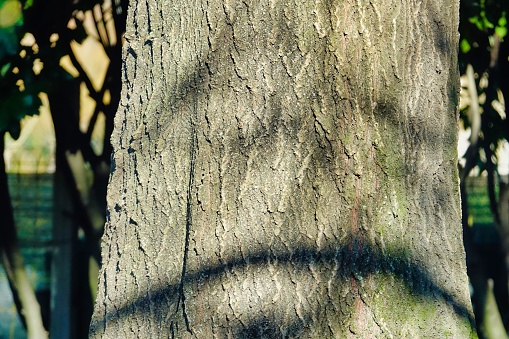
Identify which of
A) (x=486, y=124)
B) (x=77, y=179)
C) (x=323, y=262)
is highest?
(x=323, y=262)

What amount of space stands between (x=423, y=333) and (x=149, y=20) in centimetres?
105

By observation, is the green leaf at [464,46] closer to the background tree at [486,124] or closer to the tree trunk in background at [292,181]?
the background tree at [486,124]

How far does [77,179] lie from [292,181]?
2.76m

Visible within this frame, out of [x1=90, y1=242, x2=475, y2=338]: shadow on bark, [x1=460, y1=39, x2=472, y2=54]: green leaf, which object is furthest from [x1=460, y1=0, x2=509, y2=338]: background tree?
[x1=90, y1=242, x2=475, y2=338]: shadow on bark

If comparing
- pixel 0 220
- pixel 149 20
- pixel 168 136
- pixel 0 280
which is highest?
pixel 149 20

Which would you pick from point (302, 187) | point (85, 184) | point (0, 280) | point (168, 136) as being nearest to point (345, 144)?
point (302, 187)

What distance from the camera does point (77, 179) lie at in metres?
4.07

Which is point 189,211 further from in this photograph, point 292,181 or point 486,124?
point 486,124

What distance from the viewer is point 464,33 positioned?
3.83m

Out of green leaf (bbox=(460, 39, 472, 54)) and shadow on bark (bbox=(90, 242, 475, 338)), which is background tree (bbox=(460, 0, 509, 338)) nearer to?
green leaf (bbox=(460, 39, 472, 54))

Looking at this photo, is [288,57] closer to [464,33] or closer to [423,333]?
[423,333]

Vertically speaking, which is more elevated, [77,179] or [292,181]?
[292,181]

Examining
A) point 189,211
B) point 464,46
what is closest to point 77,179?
point 464,46

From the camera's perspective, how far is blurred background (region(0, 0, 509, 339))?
3.65 metres
